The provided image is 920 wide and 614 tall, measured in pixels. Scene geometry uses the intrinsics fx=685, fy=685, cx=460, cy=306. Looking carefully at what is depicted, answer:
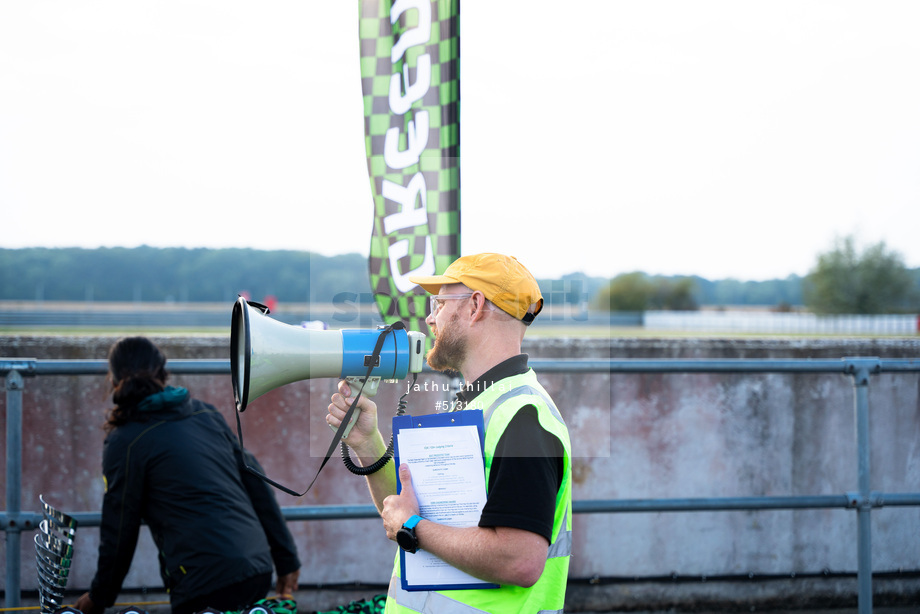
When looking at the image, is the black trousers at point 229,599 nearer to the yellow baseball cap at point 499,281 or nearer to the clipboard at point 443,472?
the clipboard at point 443,472

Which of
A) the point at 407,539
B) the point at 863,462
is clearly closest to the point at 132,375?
the point at 407,539

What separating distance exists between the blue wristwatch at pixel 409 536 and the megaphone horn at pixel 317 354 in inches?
17.9

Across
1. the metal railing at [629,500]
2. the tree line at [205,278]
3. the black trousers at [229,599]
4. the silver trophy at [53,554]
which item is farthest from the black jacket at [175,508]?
the tree line at [205,278]

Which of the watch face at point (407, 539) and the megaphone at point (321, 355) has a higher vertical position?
the megaphone at point (321, 355)

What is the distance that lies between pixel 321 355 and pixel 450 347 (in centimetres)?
39

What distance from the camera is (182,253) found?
244ft

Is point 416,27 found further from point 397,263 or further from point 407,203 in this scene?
point 397,263

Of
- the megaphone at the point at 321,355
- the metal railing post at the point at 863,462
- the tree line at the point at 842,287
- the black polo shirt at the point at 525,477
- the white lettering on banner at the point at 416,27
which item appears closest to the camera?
the black polo shirt at the point at 525,477

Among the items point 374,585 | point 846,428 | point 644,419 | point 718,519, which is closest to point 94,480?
point 374,585

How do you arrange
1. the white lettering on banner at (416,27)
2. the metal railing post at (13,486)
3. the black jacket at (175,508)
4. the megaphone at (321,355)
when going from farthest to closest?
1. the white lettering on banner at (416,27)
2. the metal railing post at (13,486)
3. the black jacket at (175,508)
4. the megaphone at (321,355)

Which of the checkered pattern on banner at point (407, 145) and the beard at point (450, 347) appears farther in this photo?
the checkered pattern on banner at point (407, 145)

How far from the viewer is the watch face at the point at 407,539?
5.45 ft

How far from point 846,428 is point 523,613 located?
406 centimetres

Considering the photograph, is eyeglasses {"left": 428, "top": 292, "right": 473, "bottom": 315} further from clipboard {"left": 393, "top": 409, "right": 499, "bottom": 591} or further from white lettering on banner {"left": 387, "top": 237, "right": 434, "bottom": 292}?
white lettering on banner {"left": 387, "top": 237, "right": 434, "bottom": 292}
